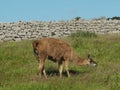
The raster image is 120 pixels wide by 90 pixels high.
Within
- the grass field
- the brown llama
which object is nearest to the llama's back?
the brown llama

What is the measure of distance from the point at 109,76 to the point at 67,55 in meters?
3.95

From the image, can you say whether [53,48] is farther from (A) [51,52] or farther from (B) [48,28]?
(B) [48,28]

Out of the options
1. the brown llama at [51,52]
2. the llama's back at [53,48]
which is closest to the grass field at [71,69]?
the brown llama at [51,52]

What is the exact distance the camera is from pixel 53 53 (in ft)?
64.7

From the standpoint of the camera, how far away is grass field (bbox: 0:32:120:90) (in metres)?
15.3

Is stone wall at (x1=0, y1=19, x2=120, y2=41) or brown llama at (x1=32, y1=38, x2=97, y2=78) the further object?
stone wall at (x1=0, y1=19, x2=120, y2=41)

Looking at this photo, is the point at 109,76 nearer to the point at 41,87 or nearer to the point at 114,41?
the point at 41,87

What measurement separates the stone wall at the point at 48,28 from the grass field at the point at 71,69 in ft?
11.0

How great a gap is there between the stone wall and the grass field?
3.35 metres

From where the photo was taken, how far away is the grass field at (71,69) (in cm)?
1532

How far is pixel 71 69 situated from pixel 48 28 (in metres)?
16.2

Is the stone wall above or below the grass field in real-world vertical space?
below

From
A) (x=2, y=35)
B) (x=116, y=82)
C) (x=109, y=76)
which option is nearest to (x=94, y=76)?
(x=109, y=76)

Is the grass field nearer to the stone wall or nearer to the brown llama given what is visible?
the brown llama
